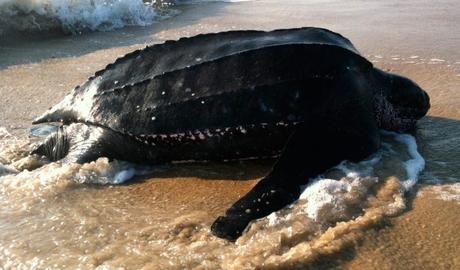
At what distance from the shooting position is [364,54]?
219 inches

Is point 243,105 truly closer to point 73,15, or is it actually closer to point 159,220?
point 159,220

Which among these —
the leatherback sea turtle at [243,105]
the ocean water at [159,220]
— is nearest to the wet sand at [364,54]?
the ocean water at [159,220]

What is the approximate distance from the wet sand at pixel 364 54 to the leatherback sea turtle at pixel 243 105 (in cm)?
25

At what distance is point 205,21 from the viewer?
856 cm

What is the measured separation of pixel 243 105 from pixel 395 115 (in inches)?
44.2

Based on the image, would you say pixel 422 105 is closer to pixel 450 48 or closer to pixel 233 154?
pixel 233 154

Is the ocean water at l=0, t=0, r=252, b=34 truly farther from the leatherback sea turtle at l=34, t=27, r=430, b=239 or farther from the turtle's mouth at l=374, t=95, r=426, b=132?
the turtle's mouth at l=374, t=95, r=426, b=132

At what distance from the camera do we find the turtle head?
328 cm

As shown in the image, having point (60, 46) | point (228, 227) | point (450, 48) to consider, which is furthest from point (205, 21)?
A: point (228, 227)

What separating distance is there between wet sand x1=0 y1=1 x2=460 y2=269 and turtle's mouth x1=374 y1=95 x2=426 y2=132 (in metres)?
0.11

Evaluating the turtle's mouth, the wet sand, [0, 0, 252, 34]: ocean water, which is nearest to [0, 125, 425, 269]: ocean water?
the wet sand

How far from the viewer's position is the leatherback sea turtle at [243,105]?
2.79m

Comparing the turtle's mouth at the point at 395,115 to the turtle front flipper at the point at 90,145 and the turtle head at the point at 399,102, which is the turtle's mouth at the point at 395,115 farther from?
the turtle front flipper at the point at 90,145

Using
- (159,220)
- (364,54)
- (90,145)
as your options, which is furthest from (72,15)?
(159,220)
